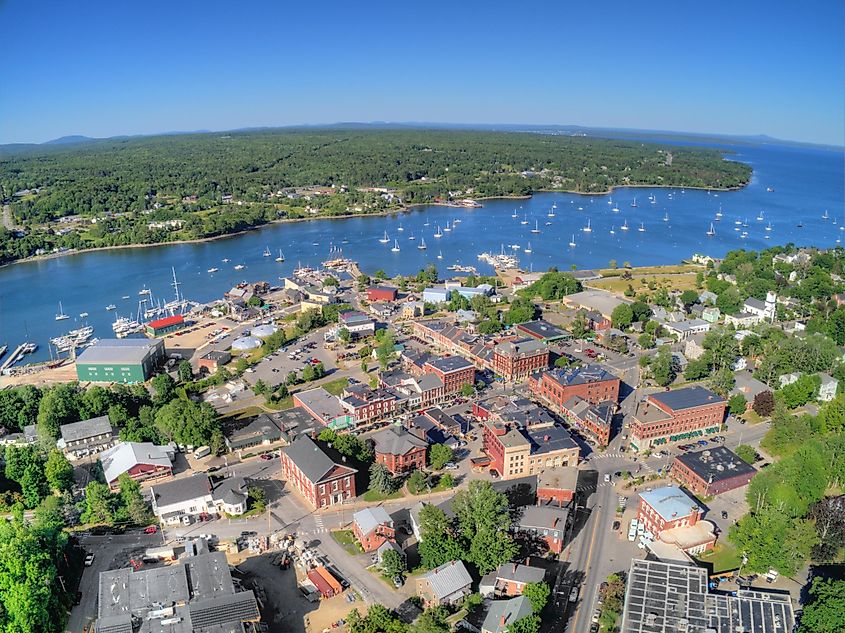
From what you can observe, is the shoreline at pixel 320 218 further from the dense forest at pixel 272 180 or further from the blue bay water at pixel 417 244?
the blue bay water at pixel 417 244

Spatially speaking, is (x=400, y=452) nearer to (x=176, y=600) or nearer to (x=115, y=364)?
(x=176, y=600)

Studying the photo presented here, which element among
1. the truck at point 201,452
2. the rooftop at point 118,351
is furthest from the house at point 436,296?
the truck at point 201,452

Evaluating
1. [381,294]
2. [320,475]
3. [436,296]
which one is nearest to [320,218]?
[381,294]

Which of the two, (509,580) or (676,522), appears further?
(676,522)

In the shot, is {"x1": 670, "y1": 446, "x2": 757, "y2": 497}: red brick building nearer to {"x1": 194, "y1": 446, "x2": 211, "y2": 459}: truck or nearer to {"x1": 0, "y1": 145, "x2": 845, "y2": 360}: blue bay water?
{"x1": 194, "y1": 446, "x2": 211, "y2": 459}: truck

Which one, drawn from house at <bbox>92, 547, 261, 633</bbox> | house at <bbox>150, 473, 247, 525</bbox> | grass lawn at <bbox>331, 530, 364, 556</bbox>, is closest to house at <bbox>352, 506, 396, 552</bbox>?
grass lawn at <bbox>331, 530, 364, 556</bbox>

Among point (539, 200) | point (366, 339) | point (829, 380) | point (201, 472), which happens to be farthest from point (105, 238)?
point (829, 380)
